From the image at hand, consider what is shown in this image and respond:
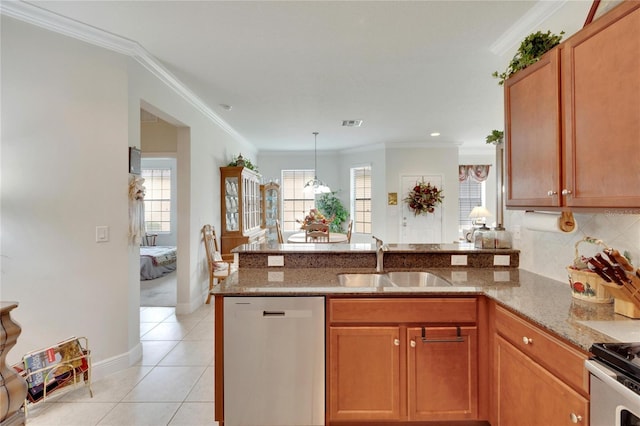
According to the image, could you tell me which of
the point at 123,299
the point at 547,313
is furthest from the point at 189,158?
the point at 547,313

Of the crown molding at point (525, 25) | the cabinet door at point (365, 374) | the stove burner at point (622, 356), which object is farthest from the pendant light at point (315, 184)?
the stove burner at point (622, 356)

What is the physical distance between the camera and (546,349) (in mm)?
1333

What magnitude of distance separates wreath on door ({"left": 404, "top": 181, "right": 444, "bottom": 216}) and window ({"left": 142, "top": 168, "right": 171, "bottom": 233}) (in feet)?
20.6

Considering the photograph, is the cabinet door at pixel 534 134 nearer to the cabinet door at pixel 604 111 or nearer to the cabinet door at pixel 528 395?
the cabinet door at pixel 604 111

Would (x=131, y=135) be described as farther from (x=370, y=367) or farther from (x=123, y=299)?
(x=370, y=367)

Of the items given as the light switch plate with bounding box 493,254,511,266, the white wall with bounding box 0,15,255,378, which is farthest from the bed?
the light switch plate with bounding box 493,254,511,266

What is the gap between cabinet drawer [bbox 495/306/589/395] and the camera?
3.84 feet

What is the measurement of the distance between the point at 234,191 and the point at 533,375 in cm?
460

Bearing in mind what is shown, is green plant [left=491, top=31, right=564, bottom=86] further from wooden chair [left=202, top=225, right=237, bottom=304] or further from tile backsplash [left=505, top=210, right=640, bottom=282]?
wooden chair [left=202, top=225, right=237, bottom=304]

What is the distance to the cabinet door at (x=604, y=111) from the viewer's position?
3.89ft

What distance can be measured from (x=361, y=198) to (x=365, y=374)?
5.90 metres

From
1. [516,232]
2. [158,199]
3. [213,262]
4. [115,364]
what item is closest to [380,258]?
[516,232]

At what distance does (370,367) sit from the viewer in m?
1.82

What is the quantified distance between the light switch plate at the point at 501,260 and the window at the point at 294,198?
18.8 ft
